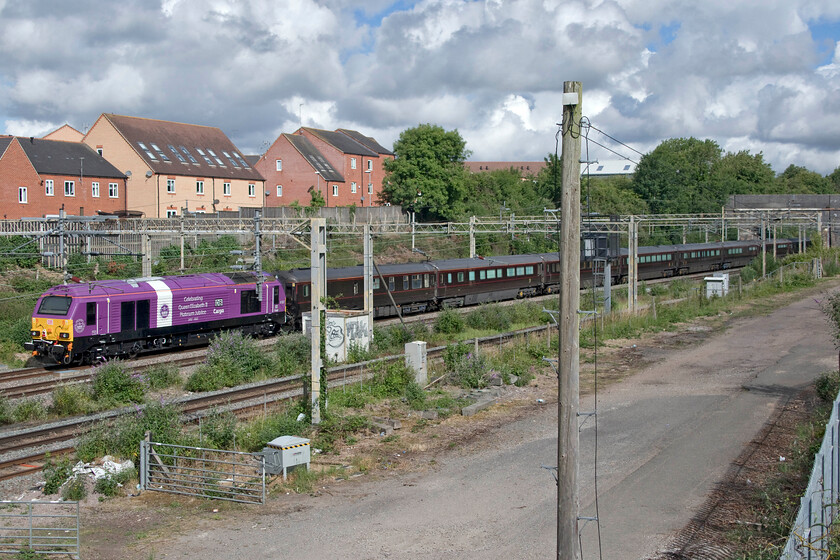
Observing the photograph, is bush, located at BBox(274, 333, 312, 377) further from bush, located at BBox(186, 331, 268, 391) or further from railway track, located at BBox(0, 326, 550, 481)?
railway track, located at BBox(0, 326, 550, 481)

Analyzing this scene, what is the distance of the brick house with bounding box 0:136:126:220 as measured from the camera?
161ft

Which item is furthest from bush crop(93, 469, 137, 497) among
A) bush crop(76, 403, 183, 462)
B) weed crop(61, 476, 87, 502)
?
bush crop(76, 403, 183, 462)

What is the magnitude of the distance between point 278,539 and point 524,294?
3391cm

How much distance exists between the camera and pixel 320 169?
68.7 meters

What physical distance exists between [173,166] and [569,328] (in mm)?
55000

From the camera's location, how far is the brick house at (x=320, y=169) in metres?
68.1

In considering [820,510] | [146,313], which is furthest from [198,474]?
[146,313]

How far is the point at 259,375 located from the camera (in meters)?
24.0

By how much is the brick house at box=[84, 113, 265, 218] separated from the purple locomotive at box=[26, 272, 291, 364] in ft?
83.3

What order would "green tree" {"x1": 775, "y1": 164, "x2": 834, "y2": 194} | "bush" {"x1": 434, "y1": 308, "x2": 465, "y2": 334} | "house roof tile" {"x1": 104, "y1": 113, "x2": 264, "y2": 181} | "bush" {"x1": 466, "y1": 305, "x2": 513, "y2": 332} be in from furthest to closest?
"green tree" {"x1": 775, "y1": 164, "x2": 834, "y2": 194} → "house roof tile" {"x1": 104, "y1": 113, "x2": 264, "y2": 181} → "bush" {"x1": 466, "y1": 305, "x2": 513, "y2": 332} → "bush" {"x1": 434, "y1": 308, "x2": 465, "y2": 334}

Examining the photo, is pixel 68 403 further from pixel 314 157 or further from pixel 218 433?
pixel 314 157

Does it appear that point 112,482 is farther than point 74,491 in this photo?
Yes

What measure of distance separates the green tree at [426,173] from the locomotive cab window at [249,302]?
132 ft

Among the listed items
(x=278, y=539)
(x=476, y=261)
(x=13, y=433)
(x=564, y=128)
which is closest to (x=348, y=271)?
(x=476, y=261)
